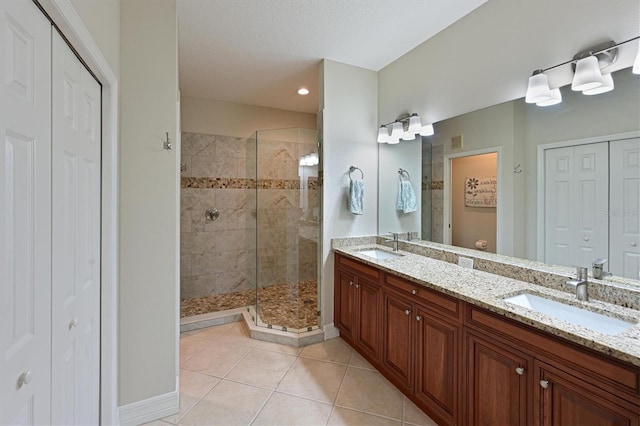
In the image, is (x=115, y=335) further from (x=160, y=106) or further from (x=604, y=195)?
(x=604, y=195)

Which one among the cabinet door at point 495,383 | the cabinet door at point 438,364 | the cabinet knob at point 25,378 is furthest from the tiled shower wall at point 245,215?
the cabinet knob at point 25,378

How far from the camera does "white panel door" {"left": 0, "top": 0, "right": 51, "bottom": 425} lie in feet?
2.45

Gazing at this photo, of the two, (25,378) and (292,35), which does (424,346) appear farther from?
(292,35)

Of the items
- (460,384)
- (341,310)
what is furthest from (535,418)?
(341,310)

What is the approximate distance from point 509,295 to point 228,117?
368 cm

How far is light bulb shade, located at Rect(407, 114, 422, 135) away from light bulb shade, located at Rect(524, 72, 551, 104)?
0.92m

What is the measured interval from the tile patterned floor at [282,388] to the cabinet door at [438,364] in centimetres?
18

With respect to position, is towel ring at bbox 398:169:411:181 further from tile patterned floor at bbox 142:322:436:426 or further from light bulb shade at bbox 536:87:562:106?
tile patterned floor at bbox 142:322:436:426

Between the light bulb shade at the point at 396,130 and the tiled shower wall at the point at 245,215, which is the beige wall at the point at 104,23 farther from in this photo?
the light bulb shade at the point at 396,130

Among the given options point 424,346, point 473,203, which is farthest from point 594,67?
point 424,346

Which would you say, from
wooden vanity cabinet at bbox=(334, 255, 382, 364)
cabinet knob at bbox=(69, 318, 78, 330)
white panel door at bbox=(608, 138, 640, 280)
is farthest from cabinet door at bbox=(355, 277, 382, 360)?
cabinet knob at bbox=(69, 318, 78, 330)

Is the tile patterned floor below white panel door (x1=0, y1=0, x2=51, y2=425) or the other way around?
below

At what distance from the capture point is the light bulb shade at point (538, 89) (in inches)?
64.1

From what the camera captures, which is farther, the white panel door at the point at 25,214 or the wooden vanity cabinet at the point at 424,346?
the wooden vanity cabinet at the point at 424,346
